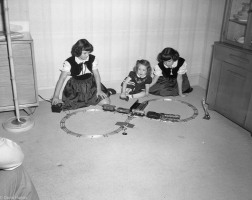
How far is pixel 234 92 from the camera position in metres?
2.81

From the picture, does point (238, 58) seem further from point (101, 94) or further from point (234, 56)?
point (101, 94)

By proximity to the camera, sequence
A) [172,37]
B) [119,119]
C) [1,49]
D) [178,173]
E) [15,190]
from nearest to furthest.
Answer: [15,190]
[178,173]
[1,49]
[119,119]
[172,37]

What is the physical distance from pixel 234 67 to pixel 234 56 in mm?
105

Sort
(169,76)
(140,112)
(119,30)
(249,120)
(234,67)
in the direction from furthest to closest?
(169,76)
(119,30)
(140,112)
(234,67)
(249,120)

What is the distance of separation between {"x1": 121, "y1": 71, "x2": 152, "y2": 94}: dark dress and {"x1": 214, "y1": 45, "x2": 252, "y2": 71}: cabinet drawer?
2.87ft

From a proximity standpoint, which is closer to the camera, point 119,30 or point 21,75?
point 21,75

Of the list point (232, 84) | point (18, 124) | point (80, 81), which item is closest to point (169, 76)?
point (232, 84)

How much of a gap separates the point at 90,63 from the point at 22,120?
3.11 feet

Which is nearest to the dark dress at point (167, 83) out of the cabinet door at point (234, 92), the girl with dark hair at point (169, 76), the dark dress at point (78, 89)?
the girl with dark hair at point (169, 76)

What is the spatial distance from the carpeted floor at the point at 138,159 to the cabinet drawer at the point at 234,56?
0.62 meters

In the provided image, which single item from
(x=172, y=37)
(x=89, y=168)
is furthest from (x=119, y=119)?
(x=172, y=37)

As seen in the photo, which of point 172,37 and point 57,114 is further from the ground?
point 172,37

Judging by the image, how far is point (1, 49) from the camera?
255cm

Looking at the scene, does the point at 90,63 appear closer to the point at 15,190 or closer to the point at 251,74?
the point at 251,74
